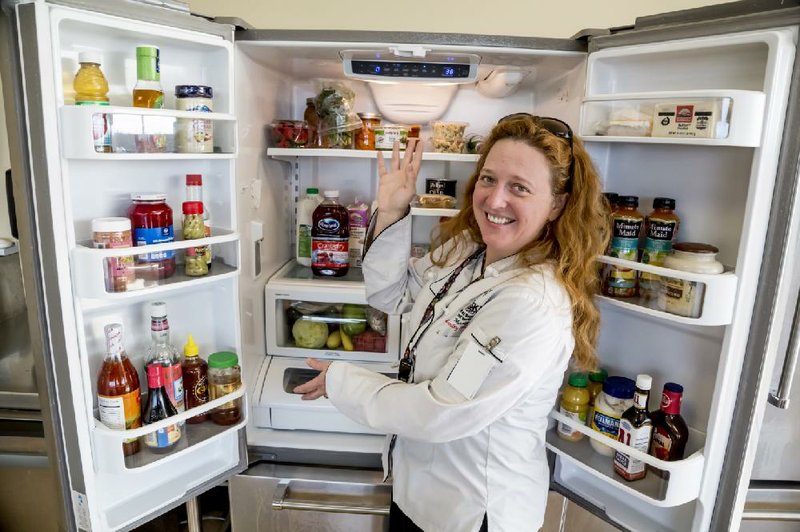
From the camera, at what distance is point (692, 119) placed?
3.48 ft

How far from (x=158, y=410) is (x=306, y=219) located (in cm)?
78

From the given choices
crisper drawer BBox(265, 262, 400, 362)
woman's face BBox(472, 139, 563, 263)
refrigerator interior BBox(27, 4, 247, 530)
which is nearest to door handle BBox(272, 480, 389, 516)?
refrigerator interior BBox(27, 4, 247, 530)

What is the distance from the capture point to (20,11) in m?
0.97

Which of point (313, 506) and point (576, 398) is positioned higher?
point (576, 398)

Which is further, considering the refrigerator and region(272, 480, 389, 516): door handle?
region(272, 480, 389, 516): door handle

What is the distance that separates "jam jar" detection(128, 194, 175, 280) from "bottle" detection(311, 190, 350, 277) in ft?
1.87

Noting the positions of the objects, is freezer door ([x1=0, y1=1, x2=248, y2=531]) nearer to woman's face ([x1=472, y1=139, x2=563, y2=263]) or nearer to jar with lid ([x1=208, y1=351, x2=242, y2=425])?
jar with lid ([x1=208, y1=351, x2=242, y2=425])

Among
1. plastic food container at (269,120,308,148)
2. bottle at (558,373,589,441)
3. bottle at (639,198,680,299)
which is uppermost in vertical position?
plastic food container at (269,120,308,148)

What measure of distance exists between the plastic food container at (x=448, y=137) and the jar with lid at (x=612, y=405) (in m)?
0.80

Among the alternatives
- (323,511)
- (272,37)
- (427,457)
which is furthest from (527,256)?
(323,511)

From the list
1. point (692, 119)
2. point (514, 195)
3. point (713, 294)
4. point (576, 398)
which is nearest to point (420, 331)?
point (514, 195)

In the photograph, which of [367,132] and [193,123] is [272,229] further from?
[193,123]

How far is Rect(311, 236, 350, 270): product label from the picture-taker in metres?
1.75

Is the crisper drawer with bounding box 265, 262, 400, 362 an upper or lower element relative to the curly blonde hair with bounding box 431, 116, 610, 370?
lower
